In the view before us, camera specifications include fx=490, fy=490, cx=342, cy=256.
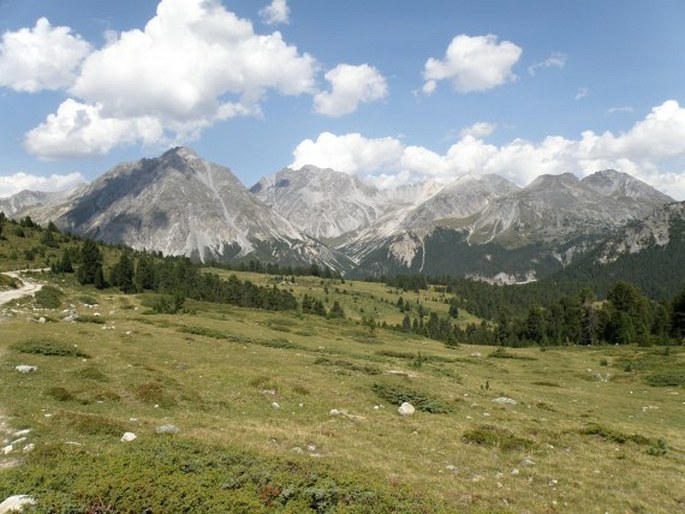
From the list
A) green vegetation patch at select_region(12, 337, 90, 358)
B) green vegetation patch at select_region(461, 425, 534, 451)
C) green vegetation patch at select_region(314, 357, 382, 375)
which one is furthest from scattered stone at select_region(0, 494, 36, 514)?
green vegetation patch at select_region(314, 357, 382, 375)

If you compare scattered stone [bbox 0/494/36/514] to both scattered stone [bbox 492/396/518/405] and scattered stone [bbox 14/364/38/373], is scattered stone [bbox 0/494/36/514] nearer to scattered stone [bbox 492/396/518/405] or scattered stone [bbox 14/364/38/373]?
scattered stone [bbox 14/364/38/373]

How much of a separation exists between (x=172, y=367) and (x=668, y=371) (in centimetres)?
6404

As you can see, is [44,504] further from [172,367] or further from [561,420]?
[561,420]

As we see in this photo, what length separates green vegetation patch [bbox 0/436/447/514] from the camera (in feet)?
40.3

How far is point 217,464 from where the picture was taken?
15305 mm

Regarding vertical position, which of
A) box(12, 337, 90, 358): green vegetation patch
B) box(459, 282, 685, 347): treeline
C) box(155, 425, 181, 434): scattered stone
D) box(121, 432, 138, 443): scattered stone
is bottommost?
box(459, 282, 685, 347): treeline

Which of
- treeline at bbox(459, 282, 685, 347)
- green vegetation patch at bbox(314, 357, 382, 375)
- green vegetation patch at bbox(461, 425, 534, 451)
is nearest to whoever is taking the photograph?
green vegetation patch at bbox(461, 425, 534, 451)

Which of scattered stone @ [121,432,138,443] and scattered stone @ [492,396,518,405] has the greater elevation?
scattered stone @ [121,432,138,443]

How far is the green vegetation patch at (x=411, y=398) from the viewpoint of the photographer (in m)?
32.6

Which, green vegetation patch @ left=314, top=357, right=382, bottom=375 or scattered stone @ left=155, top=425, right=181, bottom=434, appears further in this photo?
green vegetation patch @ left=314, top=357, right=382, bottom=375

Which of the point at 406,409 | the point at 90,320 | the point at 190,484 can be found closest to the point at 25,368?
the point at 190,484

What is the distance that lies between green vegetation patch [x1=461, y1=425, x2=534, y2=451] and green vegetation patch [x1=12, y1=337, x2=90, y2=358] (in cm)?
2878

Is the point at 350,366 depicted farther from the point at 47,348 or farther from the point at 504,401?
the point at 47,348

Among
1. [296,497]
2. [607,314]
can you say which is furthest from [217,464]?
[607,314]
